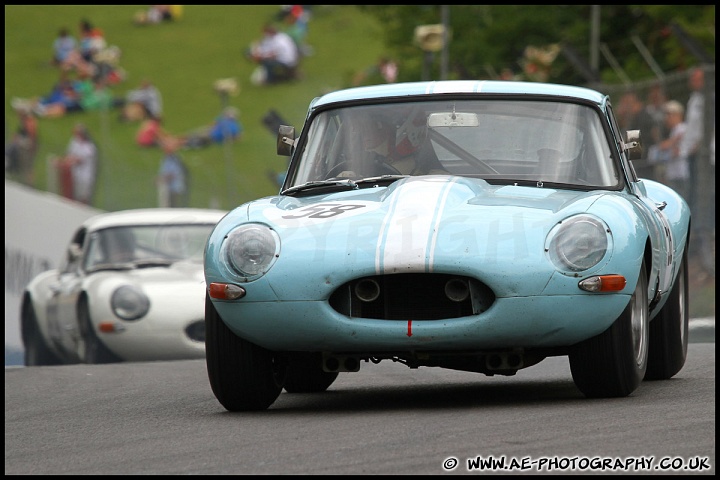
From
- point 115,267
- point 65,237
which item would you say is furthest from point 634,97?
point 65,237

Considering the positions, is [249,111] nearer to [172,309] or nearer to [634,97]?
[634,97]

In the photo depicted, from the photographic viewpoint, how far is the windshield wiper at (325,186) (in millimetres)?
7316

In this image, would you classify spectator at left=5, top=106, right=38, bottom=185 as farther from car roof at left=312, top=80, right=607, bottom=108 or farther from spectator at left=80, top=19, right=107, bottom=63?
car roof at left=312, top=80, right=607, bottom=108

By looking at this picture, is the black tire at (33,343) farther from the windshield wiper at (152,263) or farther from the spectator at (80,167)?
the spectator at (80,167)

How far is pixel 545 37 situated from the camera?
99.6ft

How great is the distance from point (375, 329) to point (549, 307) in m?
0.69

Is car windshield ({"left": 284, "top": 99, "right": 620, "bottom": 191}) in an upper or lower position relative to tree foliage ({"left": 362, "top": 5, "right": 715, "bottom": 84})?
lower

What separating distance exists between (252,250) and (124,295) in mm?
6610

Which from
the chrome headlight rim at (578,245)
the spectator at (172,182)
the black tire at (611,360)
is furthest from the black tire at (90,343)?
the spectator at (172,182)

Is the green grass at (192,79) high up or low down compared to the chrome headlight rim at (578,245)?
up

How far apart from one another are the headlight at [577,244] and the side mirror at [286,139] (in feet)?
7.42

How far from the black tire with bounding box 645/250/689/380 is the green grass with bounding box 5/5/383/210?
26.4 meters

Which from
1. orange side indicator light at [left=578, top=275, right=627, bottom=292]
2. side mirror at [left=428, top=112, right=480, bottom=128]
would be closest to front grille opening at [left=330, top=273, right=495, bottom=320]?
orange side indicator light at [left=578, top=275, right=627, bottom=292]

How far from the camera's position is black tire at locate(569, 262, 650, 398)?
654 cm
